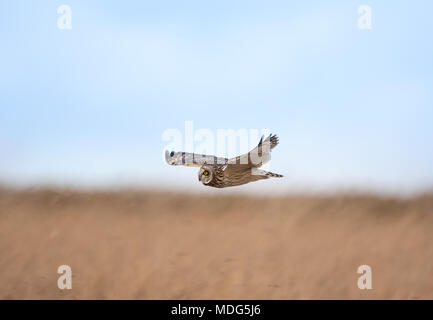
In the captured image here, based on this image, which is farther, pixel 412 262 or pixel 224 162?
pixel 412 262

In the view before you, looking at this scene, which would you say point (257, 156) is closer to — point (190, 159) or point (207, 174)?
point (207, 174)

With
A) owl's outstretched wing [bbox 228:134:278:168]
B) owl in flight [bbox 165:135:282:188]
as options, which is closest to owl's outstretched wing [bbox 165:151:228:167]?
owl in flight [bbox 165:135:282:188]

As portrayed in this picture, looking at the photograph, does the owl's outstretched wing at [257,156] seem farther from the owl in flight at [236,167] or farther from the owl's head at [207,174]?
the owl's head at [207,174]

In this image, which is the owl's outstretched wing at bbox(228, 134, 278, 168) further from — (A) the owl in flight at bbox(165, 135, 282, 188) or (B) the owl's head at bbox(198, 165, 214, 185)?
(B) the owl's head at bbox(198, 165, 214, 185)
